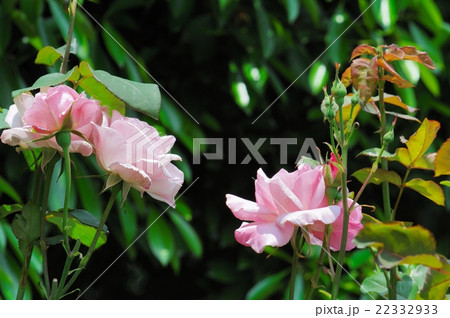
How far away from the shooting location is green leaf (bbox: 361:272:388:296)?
0.35 metres

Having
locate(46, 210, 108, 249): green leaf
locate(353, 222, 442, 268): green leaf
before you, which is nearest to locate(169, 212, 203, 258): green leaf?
locate(46, 210, 108, 249): green leaf

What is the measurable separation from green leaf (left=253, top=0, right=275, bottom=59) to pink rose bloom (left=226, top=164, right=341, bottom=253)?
90cm

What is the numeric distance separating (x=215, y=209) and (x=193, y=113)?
22 cm

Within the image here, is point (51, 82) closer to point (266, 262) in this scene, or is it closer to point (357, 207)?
point (357, 207)

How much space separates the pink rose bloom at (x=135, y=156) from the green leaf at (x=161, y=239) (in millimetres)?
861

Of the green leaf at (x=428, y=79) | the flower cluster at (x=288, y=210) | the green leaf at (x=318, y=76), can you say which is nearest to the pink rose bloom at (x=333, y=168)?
the flower cluster at (x=288, y=210)

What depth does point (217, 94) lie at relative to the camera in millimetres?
1503

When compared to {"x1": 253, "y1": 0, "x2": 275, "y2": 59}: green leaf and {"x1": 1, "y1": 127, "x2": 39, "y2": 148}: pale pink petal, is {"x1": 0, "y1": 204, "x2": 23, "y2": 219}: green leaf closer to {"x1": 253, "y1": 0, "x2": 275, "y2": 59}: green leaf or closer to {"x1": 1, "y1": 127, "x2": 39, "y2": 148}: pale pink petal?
{"x1": 1, "y1": 127, "x2": 39, "y2": 148}: pale pink petal

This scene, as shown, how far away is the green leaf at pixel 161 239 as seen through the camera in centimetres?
119

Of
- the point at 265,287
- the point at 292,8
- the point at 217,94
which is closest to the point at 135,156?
the point at 292,8

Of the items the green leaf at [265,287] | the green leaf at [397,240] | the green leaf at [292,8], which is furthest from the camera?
the green leaf at [265,287]

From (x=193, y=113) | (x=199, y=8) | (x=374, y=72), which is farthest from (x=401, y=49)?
(x=199, y=8)

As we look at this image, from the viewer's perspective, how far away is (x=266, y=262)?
1.47 meters

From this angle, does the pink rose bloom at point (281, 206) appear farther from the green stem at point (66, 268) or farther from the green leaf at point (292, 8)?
the green leaf at point (292, 8)
